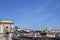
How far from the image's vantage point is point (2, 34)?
57438 mm

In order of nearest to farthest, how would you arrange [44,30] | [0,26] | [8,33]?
[44,30]
[8,33]
[0,26]

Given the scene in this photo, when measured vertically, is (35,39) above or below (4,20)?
below

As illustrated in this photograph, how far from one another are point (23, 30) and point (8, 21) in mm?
8553

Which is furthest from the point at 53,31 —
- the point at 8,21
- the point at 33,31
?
the point at 8,21

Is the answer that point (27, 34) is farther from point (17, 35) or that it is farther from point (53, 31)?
point (53, 31)

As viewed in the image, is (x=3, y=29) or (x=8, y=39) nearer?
(x=8, y=39)

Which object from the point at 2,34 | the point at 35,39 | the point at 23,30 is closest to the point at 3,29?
the point at 2,34

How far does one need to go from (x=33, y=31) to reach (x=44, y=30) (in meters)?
4.97

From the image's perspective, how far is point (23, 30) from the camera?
182 feet

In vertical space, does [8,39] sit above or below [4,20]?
below

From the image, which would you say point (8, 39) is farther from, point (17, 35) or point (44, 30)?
point (44, 30)

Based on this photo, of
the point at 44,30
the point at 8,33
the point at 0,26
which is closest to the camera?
the point at 44,30

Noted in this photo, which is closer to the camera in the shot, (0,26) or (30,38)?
(30,38)

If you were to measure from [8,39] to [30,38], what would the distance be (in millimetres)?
5377
